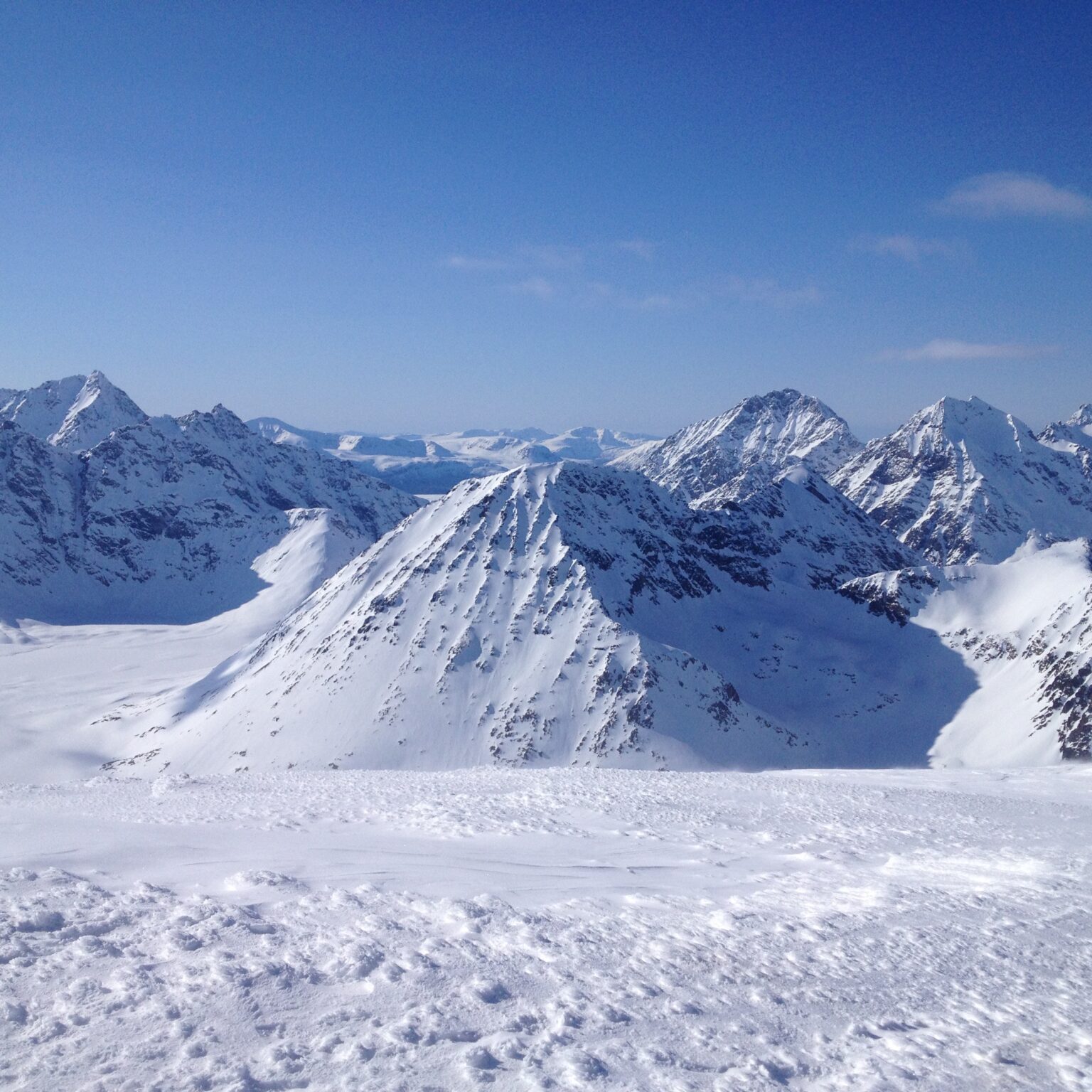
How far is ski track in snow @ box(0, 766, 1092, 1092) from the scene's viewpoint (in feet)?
24.5

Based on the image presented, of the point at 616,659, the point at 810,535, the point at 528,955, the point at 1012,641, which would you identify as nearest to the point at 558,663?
the point at 616,659

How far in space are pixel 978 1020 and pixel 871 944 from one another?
2.02 m

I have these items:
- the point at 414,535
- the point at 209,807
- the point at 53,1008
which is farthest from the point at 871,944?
the point at 414,535

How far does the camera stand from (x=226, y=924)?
33.2ft

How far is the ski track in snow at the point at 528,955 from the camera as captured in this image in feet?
24.5

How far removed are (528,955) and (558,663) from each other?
223 ft

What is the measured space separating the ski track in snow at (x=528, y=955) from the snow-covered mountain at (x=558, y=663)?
52.4 metres

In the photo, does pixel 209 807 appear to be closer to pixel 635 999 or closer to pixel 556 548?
pixel 635 999

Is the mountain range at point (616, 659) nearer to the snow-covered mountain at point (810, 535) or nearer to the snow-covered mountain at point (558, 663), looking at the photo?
the snow-covered mountain at point (558, 663)

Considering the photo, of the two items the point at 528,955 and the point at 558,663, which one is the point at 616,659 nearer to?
the point at 558,663

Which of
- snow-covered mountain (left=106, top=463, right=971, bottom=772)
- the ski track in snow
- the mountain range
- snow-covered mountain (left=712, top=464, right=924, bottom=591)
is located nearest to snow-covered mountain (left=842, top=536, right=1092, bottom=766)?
the mountain range

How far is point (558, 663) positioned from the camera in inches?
3044

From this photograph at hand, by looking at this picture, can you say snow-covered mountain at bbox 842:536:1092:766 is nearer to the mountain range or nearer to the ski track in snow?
the mountain range

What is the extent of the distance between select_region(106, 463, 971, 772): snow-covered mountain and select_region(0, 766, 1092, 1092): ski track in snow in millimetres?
52388
